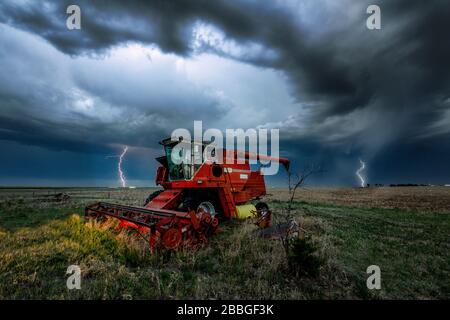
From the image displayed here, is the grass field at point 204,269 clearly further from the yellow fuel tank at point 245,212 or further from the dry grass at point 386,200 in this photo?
the dry grass at point 386,200

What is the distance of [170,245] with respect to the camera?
5.35 meters

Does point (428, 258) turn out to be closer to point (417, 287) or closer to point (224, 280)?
point (417, 287)

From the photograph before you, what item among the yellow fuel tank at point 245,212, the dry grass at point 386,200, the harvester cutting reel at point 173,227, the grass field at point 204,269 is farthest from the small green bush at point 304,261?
the dry grass at point 386,200

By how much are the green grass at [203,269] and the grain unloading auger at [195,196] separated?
0.73 metres

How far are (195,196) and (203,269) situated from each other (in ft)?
16.2

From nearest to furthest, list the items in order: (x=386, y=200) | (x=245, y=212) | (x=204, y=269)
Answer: (x=204, y=269)
(x=245, y=212)
(x=386, y=200)

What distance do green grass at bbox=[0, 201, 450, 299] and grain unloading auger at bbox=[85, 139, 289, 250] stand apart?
729 mm

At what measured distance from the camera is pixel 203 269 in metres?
4.82

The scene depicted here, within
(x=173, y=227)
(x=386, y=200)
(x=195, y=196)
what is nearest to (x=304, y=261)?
(x=173, y=227)

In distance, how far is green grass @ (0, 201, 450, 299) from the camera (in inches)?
147

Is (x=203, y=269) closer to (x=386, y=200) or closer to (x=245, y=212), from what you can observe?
(x=245, y=212)

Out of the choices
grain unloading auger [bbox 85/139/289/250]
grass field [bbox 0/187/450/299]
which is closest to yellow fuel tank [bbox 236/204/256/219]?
grain unloading auger [bbox 85/139/289/250]
